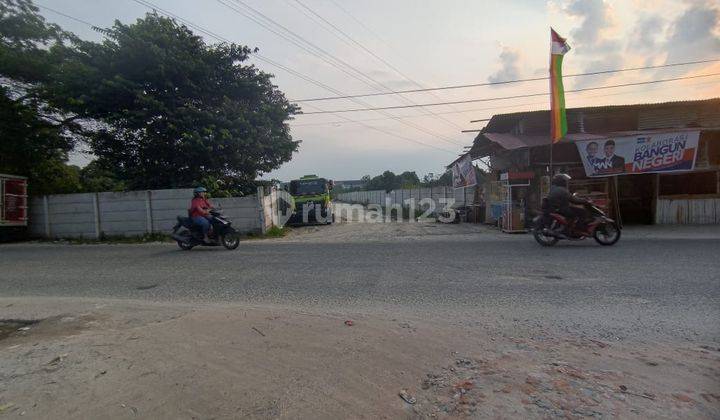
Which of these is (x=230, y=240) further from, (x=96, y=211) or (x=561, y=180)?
(x=561, y=180)

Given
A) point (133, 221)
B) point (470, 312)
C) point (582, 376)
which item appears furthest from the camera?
point (133, 221)

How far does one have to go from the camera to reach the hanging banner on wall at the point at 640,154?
12617 mm

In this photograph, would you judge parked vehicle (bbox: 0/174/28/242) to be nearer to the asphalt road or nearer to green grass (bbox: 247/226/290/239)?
the asphalt road

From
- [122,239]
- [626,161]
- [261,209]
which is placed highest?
[626,161]

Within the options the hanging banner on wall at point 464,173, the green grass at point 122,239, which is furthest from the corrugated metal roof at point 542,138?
the green grass at point 122,239

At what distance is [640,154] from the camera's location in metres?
12.8

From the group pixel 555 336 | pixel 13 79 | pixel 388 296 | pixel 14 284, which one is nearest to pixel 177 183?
pixel 13 79

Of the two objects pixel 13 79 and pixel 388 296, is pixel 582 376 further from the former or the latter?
pixel 13 79

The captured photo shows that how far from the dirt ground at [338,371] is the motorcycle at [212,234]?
598 centimetres

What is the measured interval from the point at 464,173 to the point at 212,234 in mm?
12320

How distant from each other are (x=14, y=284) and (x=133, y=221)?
7.88 metres

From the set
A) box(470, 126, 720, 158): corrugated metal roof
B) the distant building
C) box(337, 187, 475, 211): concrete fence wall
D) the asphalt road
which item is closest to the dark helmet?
the asphalt road

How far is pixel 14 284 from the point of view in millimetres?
6891

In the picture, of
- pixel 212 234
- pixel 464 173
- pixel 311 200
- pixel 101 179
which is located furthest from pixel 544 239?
pixel 101 179
